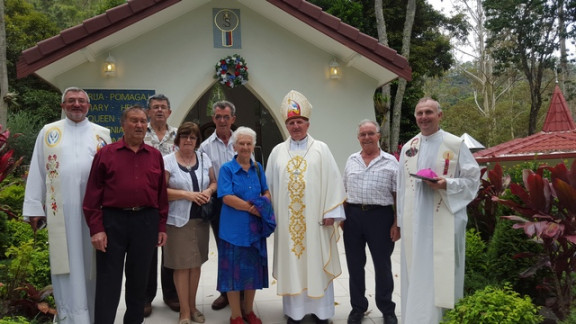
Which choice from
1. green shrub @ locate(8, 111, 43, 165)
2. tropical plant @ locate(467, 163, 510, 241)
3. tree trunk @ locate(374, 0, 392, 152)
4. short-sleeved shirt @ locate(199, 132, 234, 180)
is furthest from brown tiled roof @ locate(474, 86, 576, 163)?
green shrub @ locate(8, 111, 43, 165)

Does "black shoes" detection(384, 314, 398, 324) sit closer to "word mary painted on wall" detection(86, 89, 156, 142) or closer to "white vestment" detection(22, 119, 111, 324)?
"white vestment" detection(22, 119, 111, 324)

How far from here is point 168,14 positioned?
25.9 feet

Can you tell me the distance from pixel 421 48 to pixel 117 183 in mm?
15307

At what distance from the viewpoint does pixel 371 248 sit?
412 centimetres

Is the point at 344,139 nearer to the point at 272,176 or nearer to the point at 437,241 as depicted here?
the point at 272,176

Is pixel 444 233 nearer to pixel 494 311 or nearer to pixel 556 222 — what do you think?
pixel 494 311

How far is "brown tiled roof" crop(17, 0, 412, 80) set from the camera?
6.90 m

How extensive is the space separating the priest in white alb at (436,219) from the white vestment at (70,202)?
253 centimetres

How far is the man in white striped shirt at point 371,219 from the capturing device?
4.05 m

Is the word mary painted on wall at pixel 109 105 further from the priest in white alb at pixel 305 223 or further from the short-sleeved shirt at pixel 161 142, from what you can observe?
the priest in white alb at pixel 305 223

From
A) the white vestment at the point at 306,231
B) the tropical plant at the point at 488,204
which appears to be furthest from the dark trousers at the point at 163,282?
the tropical plant at the point at 488,204

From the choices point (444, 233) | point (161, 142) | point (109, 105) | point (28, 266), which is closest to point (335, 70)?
point (109, 105)

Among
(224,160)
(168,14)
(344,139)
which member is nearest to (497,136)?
(344,139)

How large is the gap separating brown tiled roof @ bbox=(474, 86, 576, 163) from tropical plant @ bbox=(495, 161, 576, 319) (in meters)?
5.48
